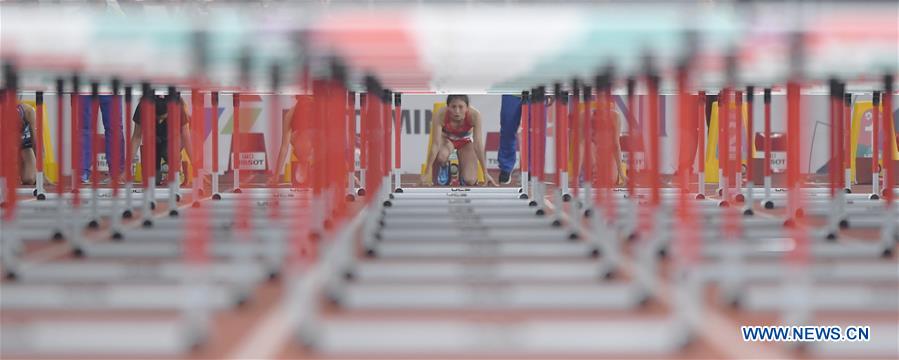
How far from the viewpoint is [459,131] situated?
877 cm

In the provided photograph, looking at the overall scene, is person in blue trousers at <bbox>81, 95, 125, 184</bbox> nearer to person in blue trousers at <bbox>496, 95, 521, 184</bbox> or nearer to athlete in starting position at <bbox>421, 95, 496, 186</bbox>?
athlete in starting position at <bbox>421, 95, 496, 186</bbox>

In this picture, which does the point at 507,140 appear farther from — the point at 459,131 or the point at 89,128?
the point at 89,128

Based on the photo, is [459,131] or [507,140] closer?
[459,131]

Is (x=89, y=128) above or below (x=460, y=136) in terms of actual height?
above

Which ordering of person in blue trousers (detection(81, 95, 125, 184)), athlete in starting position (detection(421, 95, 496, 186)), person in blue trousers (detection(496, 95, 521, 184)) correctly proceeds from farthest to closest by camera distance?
person in blue trousers (detection(496, 95, 521, 184))
person in blue trousers (detection(81, 95, 125, 184))
athlete in starting position (detection(421, 95, 496, 186))

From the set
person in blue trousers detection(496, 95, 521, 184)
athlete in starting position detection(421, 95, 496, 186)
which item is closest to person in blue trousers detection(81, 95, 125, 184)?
athlete in starting position detection(421, 95, 496, 186)

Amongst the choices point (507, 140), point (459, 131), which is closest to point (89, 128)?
→ point (459, 131)

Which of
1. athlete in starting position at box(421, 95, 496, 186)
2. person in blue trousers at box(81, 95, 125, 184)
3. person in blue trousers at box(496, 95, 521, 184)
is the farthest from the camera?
person in blue trousers at box(496, 95, 521, 184)

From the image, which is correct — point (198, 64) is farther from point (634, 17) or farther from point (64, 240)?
point (64, 240)

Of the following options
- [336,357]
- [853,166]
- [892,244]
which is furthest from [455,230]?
[853,166]

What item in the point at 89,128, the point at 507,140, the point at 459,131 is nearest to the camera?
the point at 459,131

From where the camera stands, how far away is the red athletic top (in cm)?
870

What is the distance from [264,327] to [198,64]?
Answer: 774mm

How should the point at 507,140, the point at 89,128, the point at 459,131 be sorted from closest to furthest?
the point at 459,131
the point at 89,128
the point at 507,140
